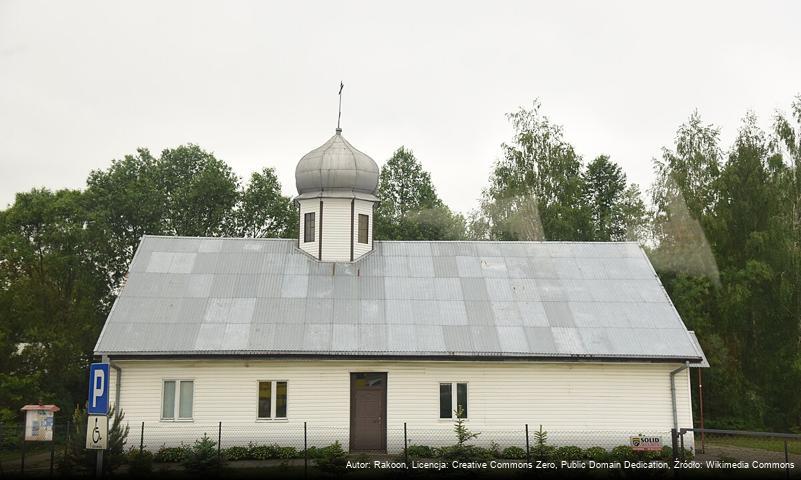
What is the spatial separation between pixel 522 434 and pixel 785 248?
659 inches

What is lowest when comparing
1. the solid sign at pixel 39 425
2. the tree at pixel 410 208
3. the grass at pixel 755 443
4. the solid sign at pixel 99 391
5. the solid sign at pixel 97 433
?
the grass at pixel 755 443

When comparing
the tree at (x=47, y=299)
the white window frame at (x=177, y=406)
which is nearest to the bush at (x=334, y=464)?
the white window frame at (x=177, y=406)

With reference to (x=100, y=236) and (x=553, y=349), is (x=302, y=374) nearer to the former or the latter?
(x=553, y=349)

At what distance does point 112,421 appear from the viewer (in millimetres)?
20094

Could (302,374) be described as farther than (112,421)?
Yes

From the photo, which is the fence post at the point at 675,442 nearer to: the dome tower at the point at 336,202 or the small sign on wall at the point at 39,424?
the dome tower at the point at 336,202

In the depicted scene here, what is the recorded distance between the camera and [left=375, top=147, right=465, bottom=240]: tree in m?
44.8

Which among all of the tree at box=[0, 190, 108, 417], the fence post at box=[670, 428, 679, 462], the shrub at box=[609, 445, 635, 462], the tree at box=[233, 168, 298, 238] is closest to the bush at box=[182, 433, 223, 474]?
the shrub at box=[609, 445, 635, 462]

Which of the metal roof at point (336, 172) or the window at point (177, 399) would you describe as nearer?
the window at point (177, 399)

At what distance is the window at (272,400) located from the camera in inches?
880

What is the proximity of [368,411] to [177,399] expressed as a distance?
5463 mm

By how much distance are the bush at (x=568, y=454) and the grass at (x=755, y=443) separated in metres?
6.69

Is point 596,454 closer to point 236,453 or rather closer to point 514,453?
point 514,453

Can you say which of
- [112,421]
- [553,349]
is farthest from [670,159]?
[112,421]
